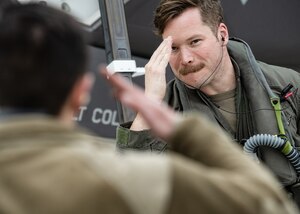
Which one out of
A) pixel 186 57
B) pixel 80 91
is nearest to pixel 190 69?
pixel 186 57

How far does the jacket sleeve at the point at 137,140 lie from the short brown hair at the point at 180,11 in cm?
56

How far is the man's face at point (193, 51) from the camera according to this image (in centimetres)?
311

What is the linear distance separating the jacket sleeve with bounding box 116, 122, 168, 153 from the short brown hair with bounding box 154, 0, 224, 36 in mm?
562

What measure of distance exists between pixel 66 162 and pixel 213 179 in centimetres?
27

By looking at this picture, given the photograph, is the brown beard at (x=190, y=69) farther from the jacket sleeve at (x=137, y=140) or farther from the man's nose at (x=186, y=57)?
the jacket sleeve at (x=137, y=140)

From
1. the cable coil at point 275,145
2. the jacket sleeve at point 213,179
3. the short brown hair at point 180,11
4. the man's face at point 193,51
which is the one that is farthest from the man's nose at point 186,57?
the jacket sleeve at point 213,179

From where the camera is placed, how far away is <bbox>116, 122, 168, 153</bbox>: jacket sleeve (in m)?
2.86

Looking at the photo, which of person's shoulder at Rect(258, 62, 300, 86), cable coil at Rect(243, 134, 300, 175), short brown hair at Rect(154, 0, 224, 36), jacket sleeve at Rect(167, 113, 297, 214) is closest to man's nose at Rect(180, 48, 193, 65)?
short brown hair at Rect(154, 0, 224, 36)

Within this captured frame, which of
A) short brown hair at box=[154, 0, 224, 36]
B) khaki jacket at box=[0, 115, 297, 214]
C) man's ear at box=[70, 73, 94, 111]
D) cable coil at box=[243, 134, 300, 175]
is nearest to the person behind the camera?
khaki jacket at box=[0, 115, 297, 214]

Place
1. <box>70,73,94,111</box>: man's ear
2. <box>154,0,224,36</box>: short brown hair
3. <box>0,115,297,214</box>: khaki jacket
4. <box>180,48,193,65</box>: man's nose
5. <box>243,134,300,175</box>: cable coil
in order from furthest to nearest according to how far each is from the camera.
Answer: <box>154,0,224,36</box>: short brown hair < <box>180,48,193,65</box>: man's nose < <box>243,134,300,175</box>: cable coil < <box>70,73,94,111</box>: man's ear < <box>0,115,297,214</box>: khaki jacket

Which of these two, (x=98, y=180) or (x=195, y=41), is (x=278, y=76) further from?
(x=98, y=180)

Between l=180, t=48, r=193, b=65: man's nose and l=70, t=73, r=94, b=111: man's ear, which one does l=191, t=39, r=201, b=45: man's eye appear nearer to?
l=180, t=48, r=193, b=65: man's nose

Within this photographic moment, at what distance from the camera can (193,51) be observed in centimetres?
312

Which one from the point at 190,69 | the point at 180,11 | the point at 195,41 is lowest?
the point at 190,69
